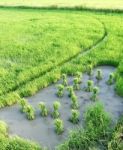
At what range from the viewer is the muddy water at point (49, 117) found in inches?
275

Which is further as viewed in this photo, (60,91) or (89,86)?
(89,86)

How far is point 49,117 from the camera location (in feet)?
24.9

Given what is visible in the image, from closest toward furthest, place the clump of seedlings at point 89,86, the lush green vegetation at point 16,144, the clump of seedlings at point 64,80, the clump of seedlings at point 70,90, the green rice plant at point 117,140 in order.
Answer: the green rice plant at point 117,140
the lush green vegetation at point 16,144
the clump of seedlings at point 70,90
the clump of seedlings at point 89,86
the clump of seedlings at point 64,80

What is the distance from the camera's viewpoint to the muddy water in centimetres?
699

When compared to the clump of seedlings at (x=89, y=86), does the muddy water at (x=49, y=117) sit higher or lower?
lower

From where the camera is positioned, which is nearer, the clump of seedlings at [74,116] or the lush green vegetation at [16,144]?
the lush green vegetation at [16,144]

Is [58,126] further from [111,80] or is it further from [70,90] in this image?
[111,80]

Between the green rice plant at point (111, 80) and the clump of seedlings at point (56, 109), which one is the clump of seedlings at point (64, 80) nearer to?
the green rice plant at point (111, 80)

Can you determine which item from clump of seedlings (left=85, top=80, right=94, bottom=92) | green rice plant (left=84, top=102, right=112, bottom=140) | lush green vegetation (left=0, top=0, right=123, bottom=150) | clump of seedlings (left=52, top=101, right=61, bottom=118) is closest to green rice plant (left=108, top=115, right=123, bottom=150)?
lush green vegetation (left=0, top=0, right=123, bottom=150)

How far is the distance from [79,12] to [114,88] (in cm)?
973

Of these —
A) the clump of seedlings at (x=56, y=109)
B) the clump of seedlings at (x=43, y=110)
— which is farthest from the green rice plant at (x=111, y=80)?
the clump of seedlings at (x=43, y=110)

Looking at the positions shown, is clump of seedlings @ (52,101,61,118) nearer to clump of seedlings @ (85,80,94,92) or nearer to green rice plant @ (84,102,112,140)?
green rice plant @ (84,102,112,140)

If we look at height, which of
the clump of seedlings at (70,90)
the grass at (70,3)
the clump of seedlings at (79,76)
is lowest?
the clump of seedlings at (70,90)

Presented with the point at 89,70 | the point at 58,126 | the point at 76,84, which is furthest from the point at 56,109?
the point at 89,70
